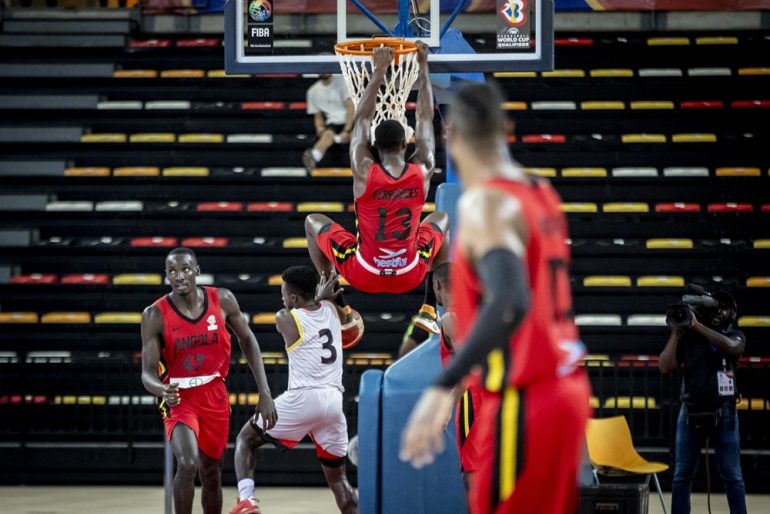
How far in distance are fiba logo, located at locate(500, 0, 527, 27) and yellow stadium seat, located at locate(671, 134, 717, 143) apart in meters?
6.68

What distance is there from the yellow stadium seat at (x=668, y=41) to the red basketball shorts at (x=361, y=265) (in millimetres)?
8734

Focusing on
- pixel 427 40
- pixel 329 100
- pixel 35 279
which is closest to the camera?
pixel 427 40

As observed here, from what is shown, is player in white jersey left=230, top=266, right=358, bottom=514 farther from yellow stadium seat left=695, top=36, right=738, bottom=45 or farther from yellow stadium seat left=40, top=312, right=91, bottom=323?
yellow stadium seat left=695, top=36, right=738, bottom=45

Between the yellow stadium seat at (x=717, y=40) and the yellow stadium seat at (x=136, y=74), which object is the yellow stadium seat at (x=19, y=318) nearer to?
the yellow stadium seat at (x=136, y=74)

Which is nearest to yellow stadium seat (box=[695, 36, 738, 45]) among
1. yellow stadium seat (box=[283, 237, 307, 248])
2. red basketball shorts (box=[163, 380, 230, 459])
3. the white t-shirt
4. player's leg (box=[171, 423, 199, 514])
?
the white t-shirt

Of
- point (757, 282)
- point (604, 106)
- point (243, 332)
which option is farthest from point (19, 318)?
point (757, 282)

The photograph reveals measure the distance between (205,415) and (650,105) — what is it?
351 inches

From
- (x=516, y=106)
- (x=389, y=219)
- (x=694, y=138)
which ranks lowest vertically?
(x=389, y=219)

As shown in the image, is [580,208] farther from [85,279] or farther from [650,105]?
[85,279]

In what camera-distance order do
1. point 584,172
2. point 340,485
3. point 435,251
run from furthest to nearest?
point 584,172, point 340,485, point 435,251

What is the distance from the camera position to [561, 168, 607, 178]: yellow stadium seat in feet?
45.2

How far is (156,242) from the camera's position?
13406 mm

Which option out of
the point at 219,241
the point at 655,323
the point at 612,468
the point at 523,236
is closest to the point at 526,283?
the point at 523,236

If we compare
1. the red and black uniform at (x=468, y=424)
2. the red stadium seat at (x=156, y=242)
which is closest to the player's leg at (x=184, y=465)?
the red and black uniform at (x=468, y=424)
